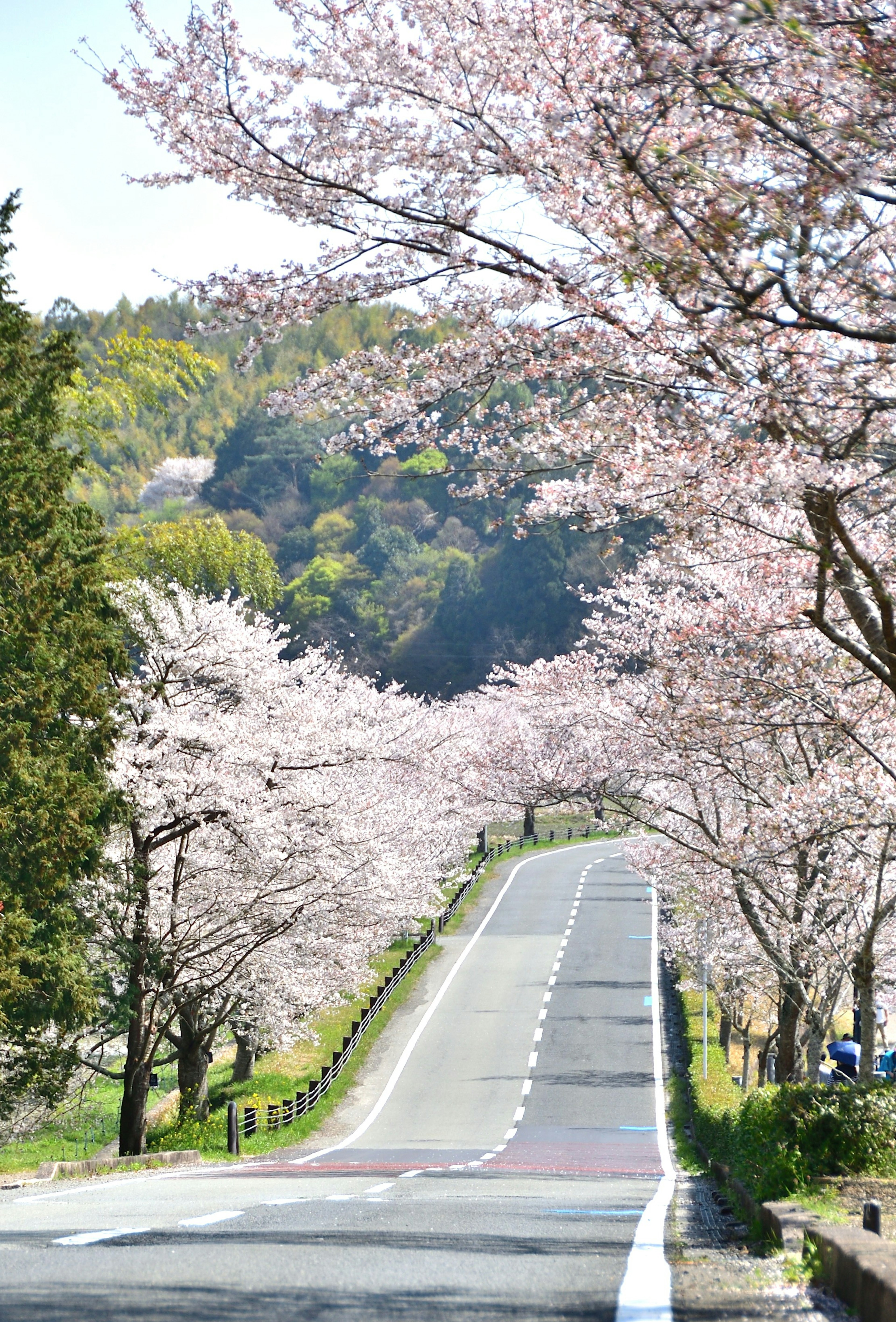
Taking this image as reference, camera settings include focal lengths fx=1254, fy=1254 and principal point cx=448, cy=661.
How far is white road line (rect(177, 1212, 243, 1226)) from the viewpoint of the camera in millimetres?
6699

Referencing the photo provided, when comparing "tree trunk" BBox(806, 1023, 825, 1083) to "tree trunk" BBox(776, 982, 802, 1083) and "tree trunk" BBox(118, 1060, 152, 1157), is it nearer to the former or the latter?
"tree trunk" BBox(776, 982, 802, 1083)

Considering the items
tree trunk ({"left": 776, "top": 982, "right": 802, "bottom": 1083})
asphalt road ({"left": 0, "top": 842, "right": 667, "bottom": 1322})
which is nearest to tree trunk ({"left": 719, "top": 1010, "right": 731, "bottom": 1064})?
asphalt road ({"left": 0, "top": 842, "right": 667, "bottom": 1322})

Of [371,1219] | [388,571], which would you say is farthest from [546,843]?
[371,1219]

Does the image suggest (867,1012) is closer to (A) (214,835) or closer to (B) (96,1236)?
(B) (96,1236)

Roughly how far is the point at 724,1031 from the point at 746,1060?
477 cm

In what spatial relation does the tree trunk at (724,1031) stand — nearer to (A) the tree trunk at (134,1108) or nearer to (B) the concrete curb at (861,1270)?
(A) the tree trunk at (134,1108)

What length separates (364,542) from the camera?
103m

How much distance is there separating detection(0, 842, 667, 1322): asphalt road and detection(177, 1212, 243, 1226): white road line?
2 centimetres

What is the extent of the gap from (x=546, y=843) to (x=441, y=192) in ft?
187

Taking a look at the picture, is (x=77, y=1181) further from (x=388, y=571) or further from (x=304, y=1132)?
(x=388, y=571)

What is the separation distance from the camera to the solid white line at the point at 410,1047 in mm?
20984

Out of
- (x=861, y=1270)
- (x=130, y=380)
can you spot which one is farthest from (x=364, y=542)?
(x=861, y=1270)

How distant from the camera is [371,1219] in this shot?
7.24m

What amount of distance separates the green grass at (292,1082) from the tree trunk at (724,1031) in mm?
8393
